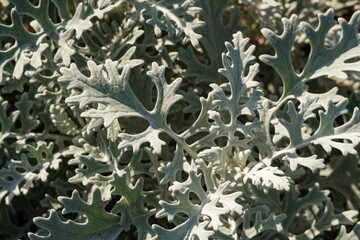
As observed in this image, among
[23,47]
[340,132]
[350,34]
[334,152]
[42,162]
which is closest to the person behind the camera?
[340,132]

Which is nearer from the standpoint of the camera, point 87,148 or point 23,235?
point 87,148

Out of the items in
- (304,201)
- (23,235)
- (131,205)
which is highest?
(131,205)

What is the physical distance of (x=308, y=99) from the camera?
1575 mm

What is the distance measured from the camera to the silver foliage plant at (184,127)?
1.50 m

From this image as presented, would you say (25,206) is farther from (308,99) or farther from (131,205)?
(308,99)

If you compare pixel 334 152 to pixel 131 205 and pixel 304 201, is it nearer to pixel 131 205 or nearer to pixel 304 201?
pixel 304 201

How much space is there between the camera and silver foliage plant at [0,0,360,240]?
1498 millimetres

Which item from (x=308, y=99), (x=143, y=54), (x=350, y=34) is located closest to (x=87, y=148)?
(x=143, y=54)

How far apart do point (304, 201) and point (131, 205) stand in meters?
0.63

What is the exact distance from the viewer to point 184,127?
2.06 m

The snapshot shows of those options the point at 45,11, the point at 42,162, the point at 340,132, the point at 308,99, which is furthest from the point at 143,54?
the point at 340,132

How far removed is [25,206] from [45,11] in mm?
909

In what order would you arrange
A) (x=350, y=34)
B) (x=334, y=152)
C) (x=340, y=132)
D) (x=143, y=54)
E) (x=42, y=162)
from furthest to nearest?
(x=334, y=152) < (x=143, y=54) < (x=42, y=162) < (x=350, y=34) < (x=340, y=132)

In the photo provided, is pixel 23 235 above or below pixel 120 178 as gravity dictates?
below
